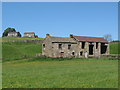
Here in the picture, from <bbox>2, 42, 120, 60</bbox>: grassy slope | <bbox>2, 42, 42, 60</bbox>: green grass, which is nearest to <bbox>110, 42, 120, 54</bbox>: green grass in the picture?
<bbox>2, 42, 120, 60</bbox>: grassy slope

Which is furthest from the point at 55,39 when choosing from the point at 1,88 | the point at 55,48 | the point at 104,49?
the point at 1,88

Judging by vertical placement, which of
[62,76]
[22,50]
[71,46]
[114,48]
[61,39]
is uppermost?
[61,39]

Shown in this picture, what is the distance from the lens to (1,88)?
38.8 feet

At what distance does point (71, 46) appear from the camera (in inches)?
2485

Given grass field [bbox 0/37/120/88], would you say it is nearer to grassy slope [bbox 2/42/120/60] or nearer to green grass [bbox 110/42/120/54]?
grassy slope [bbox 2/42/120/60]

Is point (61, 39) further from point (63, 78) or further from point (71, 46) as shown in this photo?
point (63, 78)

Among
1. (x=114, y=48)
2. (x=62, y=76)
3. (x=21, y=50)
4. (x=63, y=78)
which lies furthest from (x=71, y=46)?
(x=63, y=78)

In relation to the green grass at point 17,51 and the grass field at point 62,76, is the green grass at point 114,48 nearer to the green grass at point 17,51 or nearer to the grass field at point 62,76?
the green grass at point 17,51

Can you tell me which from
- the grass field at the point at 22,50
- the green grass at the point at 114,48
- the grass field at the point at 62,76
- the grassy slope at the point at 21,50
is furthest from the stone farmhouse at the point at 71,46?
the grass field at the point at 62,76

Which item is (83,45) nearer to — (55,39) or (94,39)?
(94,39)

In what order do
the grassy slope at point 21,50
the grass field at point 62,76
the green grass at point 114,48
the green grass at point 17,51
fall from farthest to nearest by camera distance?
1. the green grass at point 114,48
2. the grassy slope at point 21,50
3. the green grass at point 17,51
4. the grass field at point 62,76

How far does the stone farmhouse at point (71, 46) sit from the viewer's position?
60.8 m

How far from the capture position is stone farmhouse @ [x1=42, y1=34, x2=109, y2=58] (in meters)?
60.8

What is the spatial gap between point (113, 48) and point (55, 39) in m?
30.8
